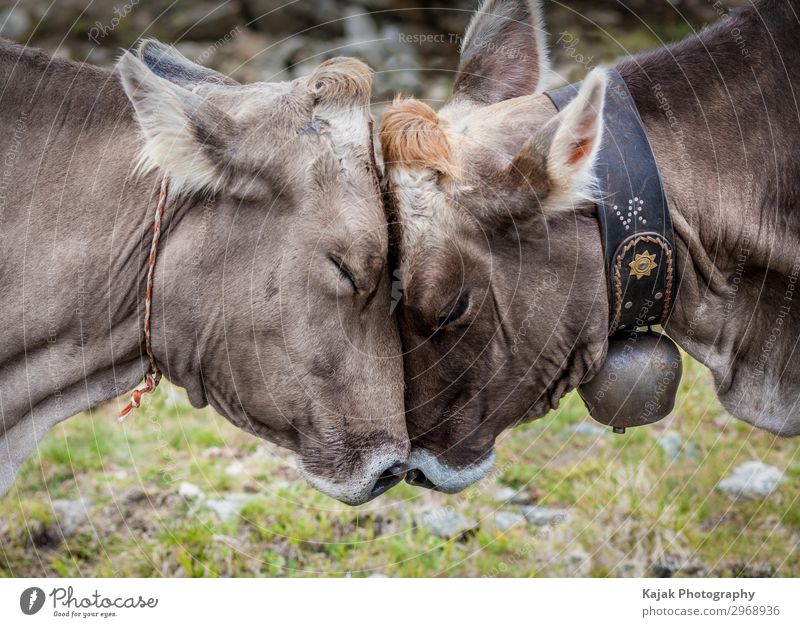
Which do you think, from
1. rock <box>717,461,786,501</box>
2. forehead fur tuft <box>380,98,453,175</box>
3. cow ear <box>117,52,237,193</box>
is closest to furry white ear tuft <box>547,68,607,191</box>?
forehead fur tuft <box>380,98,453,175</box>

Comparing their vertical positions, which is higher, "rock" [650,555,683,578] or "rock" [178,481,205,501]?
"rock" [178,481,205,501]

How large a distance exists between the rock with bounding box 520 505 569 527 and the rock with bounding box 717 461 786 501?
4.02 ft

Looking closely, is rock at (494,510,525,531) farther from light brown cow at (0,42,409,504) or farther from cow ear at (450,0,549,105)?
cow ear at (450,0,549,105)

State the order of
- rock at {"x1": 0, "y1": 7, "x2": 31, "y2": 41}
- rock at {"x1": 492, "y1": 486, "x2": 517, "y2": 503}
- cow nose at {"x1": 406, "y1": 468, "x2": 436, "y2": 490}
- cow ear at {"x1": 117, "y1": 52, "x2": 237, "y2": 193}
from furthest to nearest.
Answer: rock at {"x1": 0, "y1": 7, "x2": 31, "y2": 41} → rock at {"x1": 492, "y1": 486, "x2": 517, "y2": 503} → cow nose at {"x1": 406, "y1": 468, "x2": 436, "y2": 490} → cow ear at {"x1": 117, "y1": 52, "x2": 237, "y2": 193}

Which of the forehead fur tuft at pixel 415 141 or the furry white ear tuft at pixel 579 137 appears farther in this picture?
the forehead fur tuft at pixel 415 141

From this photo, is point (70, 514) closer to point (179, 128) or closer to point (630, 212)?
point (179, 128)

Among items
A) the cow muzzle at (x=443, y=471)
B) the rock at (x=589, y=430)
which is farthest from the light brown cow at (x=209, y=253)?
the rock at (x=589, y=430)

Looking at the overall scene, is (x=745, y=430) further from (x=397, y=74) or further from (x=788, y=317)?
(x=397, y=74)

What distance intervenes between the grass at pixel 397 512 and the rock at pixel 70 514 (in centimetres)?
3

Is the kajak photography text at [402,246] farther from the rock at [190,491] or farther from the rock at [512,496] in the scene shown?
the rock at [190,491]

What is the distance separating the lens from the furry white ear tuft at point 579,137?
407 cm

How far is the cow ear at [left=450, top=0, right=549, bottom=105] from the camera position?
5.15 metres

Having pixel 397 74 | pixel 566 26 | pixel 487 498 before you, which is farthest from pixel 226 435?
pixel 566 26

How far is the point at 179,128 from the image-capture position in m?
4.02
